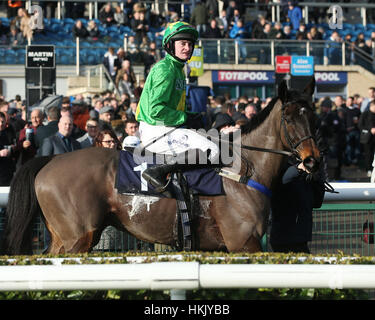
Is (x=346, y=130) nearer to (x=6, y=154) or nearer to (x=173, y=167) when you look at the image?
(x=6, y=154)

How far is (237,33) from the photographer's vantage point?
76.3ft

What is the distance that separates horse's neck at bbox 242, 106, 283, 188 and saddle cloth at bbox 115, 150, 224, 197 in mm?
353

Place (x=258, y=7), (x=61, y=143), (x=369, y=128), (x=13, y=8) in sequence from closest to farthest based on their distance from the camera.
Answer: (x=61, y=143), (x=369, y=128), (x=13, y=8), (x=258, y=7)

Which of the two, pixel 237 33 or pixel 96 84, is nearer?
pixel 96 84

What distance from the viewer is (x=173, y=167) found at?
5617 millimetres

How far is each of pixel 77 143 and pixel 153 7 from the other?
17.4 metres

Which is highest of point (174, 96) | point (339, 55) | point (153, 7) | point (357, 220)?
point (153, 7)

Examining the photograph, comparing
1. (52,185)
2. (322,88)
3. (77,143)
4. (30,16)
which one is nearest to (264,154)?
(52,185)

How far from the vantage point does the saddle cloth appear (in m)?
5.57

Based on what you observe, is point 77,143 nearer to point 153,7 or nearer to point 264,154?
point 264,154

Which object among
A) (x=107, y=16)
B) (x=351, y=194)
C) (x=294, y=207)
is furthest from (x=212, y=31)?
(x=294, y=207)

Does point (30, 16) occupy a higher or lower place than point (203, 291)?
higher

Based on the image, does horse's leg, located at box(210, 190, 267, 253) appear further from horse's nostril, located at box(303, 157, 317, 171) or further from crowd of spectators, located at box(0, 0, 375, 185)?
crowd of spectators, located at box(0, 0, 375, 185)

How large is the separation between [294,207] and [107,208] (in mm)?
1489
